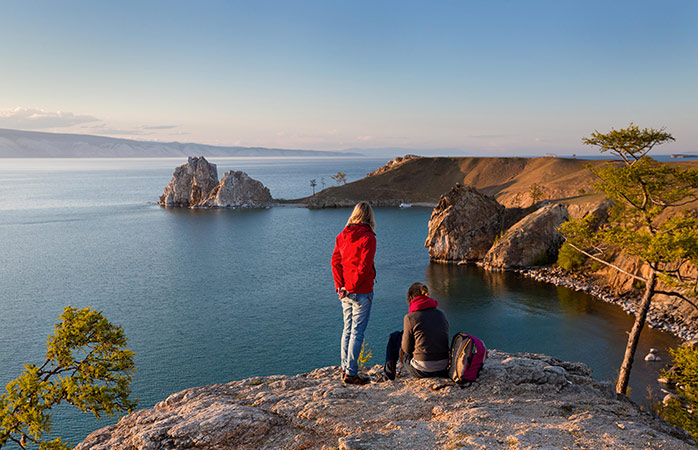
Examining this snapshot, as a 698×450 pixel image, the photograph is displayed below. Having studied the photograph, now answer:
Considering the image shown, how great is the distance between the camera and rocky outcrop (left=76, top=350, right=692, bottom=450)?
856 cm

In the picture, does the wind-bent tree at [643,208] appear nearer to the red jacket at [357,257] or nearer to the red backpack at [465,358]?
the red backpack at [465,358]

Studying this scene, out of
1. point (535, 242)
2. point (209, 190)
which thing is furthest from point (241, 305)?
point (209, 190)

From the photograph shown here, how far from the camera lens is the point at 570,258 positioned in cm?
5994

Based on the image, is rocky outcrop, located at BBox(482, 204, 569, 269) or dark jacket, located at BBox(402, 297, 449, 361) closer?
dark jacket, located at BBox(402, 297, 449, 361)

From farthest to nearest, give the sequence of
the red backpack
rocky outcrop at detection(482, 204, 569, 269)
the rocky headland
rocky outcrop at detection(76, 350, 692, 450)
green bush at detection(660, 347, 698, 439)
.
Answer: rocky outcrop at detection(482, 204, 569, 269)
the rocky headland
green bush at detection(660, 347, 698, 439)
the red backpack
rocky outcrop at detection(76, 350, 692, 450)

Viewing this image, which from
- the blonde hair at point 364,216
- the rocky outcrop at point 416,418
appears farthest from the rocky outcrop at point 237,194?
the blonde hair at point 364,216

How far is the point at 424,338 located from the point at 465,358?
3.69 ft

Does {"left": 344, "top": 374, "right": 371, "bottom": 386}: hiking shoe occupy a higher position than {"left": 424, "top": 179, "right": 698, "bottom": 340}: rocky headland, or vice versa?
{"left": 344, "top": 374, "right": 371, "bottom": 386}: hiking shoe

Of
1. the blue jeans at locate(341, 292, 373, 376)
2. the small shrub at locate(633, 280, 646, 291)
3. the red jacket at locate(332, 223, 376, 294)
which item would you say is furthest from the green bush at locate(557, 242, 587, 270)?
the red jacket at locate(332, 223, 376, 294)

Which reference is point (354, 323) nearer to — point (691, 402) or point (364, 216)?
point (364, 216)

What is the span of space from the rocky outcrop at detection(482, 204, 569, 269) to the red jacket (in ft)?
204

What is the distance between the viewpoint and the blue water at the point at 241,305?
36.2 meters

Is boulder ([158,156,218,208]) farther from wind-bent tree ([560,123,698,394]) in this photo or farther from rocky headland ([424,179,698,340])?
wind-bent tree ([560,123,698,394])

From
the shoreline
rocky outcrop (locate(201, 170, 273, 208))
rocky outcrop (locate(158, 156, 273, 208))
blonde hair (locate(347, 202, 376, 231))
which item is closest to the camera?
blonde hair (locate(347, 202, 376, 231))
